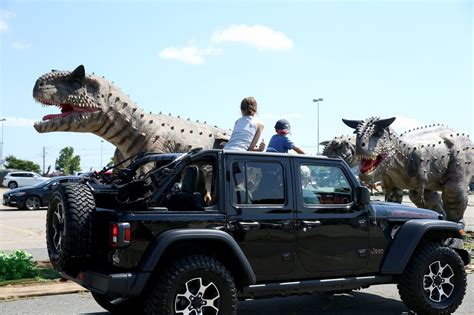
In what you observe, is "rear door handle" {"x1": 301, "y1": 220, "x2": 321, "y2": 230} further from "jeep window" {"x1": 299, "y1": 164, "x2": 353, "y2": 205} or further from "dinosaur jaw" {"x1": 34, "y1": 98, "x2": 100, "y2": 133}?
"dinosaur jaw" {"x1": 34, "y1": 98, "x2": 100, "y2": 133}

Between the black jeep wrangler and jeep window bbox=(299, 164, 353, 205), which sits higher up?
jeep window bbox=(299, 164, 353, 205)

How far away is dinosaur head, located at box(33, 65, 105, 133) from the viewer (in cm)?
788

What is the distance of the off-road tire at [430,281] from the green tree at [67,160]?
3924 inches

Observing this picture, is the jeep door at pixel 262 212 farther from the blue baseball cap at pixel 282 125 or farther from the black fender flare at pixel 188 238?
the blue baseball cap at pixel 282 125

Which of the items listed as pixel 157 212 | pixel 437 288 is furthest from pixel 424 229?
pixel 157 212

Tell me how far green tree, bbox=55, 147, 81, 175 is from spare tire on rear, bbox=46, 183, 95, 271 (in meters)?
99.9

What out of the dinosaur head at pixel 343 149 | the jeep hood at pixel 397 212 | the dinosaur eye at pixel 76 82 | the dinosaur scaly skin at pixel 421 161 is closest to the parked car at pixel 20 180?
the dinosaur head at pixel 343 149

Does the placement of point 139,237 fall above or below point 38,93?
below

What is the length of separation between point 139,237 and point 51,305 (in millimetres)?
2504

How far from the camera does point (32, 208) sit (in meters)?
23.5

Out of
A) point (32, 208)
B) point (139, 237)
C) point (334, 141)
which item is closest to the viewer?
point (139, 237)

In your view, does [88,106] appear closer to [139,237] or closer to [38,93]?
[38,93]

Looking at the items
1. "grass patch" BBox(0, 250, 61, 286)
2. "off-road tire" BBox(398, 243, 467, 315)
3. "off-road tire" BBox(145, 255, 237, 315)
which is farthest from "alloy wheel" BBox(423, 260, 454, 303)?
"grass patch" BBox(0, 250, 61, 286)

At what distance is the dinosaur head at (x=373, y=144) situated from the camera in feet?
33.4
